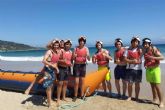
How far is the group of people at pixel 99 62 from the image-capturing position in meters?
6.64

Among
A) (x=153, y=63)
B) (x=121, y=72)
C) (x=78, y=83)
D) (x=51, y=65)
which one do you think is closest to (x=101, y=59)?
(x=121, y=72)

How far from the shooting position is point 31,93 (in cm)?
761

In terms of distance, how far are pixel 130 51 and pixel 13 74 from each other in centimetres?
344

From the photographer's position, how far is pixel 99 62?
303 inches

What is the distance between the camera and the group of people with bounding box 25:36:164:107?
21.8ft

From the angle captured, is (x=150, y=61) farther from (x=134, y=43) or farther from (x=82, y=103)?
(x=82, y=103)

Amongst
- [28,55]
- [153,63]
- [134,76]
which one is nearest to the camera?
[153,63]

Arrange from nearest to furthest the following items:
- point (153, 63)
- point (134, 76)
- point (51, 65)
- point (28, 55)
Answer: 1. point (51, 65)
2. point (153, 63)
3. point (134, 76)
4. point (28, 55)

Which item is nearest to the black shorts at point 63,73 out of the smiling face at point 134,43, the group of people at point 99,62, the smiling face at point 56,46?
the group of people at point 99,62

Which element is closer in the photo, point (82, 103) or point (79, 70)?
point (82, 103)

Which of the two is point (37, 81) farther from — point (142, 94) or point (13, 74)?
point (142, 94)

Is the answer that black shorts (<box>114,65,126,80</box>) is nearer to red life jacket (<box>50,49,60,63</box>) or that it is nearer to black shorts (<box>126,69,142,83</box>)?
black shorts (<box>126,69,142,83</box>)

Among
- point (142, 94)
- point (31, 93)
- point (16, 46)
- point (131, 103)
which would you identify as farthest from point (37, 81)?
point (16, 46)

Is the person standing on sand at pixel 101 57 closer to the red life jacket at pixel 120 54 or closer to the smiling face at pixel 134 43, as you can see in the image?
the red life jacket at pixel 120 54
